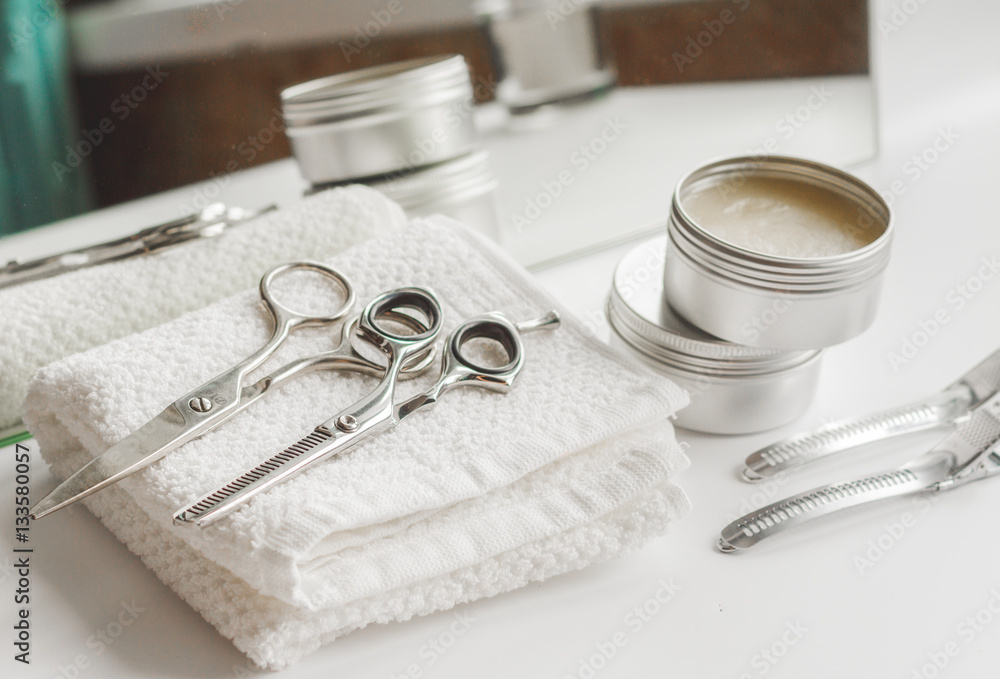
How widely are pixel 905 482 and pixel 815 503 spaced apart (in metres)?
0.06

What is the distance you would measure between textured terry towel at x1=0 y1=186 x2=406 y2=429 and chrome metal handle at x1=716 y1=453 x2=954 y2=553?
312mm

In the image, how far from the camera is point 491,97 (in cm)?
73

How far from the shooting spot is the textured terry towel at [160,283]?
0.54 metres

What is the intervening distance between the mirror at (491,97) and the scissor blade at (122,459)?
27 cm

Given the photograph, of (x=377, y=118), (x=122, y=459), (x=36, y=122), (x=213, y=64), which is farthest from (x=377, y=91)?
(x=122, y=459)

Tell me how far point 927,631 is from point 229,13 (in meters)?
0.59

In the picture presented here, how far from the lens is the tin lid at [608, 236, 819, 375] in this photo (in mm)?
516

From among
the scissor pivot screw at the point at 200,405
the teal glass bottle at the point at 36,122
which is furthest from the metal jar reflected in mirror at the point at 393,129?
the scissor pivot screw at the point at 200,405

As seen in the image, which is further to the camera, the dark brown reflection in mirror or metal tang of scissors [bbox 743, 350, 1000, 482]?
the dark brown reflection in mirror

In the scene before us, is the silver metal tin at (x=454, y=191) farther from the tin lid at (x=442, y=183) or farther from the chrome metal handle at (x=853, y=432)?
the chrome metal handle at (x=853, y=432)

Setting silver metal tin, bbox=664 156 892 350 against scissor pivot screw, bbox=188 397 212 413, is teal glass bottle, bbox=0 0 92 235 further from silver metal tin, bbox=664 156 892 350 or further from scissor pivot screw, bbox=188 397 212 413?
silver metal tin, bbox=664 156 892 350

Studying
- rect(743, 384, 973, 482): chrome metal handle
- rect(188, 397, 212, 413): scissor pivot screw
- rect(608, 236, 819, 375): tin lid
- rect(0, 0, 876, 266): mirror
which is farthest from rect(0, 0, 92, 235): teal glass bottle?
rect(743, 384, 973, 482): chrome metal handle

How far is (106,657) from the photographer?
0.42m

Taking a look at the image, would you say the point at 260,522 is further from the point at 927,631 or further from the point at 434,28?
the point at 434,28
